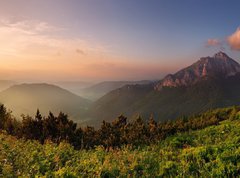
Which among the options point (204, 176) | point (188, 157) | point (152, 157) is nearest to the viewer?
point (204, 176)

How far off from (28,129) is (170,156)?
3224 cm

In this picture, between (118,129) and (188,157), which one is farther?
(118,129)

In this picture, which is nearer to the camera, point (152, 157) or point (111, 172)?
point (111, 172)

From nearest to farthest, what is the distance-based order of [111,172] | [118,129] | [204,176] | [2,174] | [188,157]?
[204,176]
[2,174]
[111,172]
[188,157]
[118,129]

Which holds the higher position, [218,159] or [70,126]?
[218,159]

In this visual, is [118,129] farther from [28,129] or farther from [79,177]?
[79,177]

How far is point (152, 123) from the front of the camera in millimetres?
56750

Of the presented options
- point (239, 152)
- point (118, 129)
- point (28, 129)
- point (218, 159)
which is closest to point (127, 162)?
point (218, 159)

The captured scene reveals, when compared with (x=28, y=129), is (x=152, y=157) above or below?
above

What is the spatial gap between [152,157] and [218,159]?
342 centimetres

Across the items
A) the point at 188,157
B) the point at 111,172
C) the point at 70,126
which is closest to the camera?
the point at 111,172

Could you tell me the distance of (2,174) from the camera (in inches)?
398

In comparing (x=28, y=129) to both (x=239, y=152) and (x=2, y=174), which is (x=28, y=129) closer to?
(x=2, y=174)

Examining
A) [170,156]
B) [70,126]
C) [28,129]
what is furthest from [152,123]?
[170,156]
